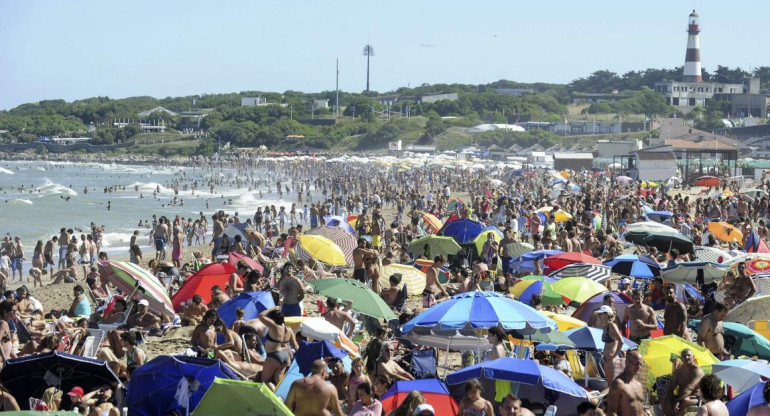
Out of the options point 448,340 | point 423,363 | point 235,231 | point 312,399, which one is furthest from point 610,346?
point 235,231

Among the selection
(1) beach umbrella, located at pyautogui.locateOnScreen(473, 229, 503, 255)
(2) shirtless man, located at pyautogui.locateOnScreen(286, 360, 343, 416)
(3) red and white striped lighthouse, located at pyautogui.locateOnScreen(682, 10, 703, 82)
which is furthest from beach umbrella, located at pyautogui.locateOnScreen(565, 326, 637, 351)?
(3) red and white striped lighthouse, located at pyautogui.locateOnScreen(682, 10, 703, 82)

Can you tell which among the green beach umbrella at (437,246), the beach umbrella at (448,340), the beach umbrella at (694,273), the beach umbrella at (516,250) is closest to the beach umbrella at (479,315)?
the beach umbrella at (448,340)

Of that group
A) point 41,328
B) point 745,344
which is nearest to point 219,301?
point 41,328

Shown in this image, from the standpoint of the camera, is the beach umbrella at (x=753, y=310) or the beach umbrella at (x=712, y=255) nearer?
the beach umbrella at (x=753, y=310)

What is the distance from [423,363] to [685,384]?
2.02 meters

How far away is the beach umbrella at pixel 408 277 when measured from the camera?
11383mm

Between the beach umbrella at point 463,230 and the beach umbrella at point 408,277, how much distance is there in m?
3.83

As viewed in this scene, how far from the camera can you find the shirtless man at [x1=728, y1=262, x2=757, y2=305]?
1030cm

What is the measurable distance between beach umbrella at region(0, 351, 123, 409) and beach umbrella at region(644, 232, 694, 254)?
928cm

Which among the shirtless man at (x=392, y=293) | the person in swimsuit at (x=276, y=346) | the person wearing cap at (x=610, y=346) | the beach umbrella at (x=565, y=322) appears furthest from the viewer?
the shirtless man at (x=392, y=293)

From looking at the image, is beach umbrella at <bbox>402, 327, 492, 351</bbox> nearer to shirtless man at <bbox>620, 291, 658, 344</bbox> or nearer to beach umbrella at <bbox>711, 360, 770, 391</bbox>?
shirtless man at <bbox>620, 291, 658, 344</bbox>

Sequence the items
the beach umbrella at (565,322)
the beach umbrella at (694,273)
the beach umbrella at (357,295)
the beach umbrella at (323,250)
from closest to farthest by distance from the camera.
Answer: the beach umbrella at (565,322) → the beach umbrella at (357,295) → the beach umbrella at (694,273) → the beach umbrella at (323,250)

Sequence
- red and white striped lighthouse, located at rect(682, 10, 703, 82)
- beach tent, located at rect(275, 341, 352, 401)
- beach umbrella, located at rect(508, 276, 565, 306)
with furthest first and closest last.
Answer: red and white striped lighthouse, located at rect(682, 10, 703, 82), beach umbrella, located at rect(508, 276, 565, 306), beach tent, located at rect(275, 341, 352, 401)

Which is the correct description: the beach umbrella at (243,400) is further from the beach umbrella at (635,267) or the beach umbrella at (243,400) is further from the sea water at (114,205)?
Result: the sea water at (114,205)
